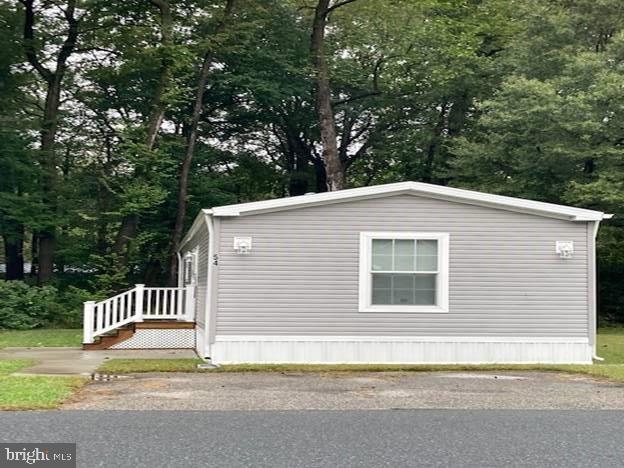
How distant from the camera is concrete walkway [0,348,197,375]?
1085 cm

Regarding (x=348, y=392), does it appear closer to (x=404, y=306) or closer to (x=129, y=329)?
(x=404, y=306)

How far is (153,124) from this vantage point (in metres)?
21.9

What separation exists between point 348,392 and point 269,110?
61.9 feet

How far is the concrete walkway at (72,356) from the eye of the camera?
10852 millimetres

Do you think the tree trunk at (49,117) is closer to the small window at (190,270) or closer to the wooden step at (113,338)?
the small window at (190,270)

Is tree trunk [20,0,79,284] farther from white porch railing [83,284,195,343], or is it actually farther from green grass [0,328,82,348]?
white porch railing [83,284,195,343]

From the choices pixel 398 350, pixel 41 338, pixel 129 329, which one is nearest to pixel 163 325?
pixel 129 329

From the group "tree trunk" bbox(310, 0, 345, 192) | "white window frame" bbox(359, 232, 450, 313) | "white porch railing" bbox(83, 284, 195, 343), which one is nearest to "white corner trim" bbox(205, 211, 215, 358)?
"white window frame" bbox(359, 232, 450, 313)

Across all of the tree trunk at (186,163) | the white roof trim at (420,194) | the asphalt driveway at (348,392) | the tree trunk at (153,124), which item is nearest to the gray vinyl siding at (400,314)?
the white roof trim at (420,194)

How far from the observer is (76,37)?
24.7m

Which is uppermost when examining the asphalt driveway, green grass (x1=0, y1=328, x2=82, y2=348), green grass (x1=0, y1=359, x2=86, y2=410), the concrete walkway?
green grass (x1=0, y1=359, x2=86, y2=410)

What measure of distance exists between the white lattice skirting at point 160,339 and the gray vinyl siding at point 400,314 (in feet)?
10.6

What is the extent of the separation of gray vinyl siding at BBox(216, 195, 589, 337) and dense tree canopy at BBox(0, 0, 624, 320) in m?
6.30

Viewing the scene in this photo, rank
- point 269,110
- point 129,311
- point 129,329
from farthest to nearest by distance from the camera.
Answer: point 269,110
point 129,311
point 129,329
